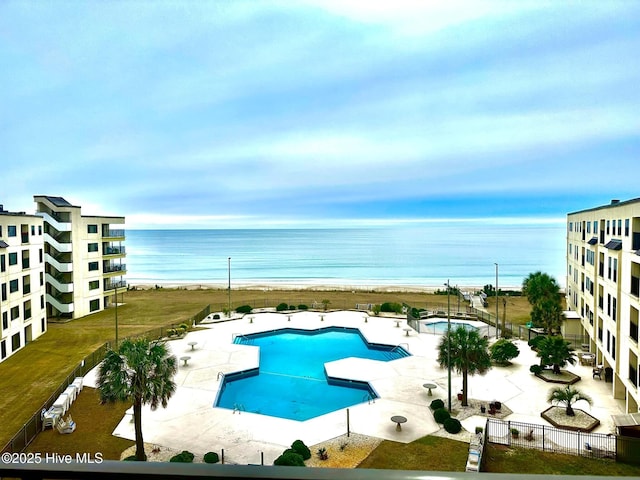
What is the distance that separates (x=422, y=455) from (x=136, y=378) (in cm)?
1206

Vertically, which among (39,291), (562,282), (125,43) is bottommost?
(562,282)

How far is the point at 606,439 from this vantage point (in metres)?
19.5

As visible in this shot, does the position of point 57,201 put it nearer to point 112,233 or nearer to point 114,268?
point 112,233

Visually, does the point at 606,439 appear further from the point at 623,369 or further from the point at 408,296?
the point at 408,296

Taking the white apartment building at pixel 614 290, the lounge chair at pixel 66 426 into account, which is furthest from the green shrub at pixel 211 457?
the white apartment building at pixel 614 290

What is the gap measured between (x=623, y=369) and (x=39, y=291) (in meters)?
44.9

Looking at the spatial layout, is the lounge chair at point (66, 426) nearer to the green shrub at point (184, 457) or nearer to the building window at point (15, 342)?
the green shrub at point (184, 457)

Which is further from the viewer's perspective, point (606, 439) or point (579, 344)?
point (579, 344)

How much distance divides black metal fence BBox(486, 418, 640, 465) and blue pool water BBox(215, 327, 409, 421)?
7.76 m

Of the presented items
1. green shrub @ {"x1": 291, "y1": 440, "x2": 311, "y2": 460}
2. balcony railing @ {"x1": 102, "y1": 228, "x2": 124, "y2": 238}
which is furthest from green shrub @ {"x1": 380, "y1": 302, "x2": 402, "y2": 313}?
balcony railing @ {"x1": 102, "y1": 228, "x2": 124, "y2": 238}

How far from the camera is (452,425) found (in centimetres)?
2072

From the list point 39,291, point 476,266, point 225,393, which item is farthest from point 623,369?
point 476,266

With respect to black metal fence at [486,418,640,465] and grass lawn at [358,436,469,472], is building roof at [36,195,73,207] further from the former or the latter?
black metal fence at [486,418,640,465]

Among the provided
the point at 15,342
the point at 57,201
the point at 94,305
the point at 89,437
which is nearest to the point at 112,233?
the point at 57,201
